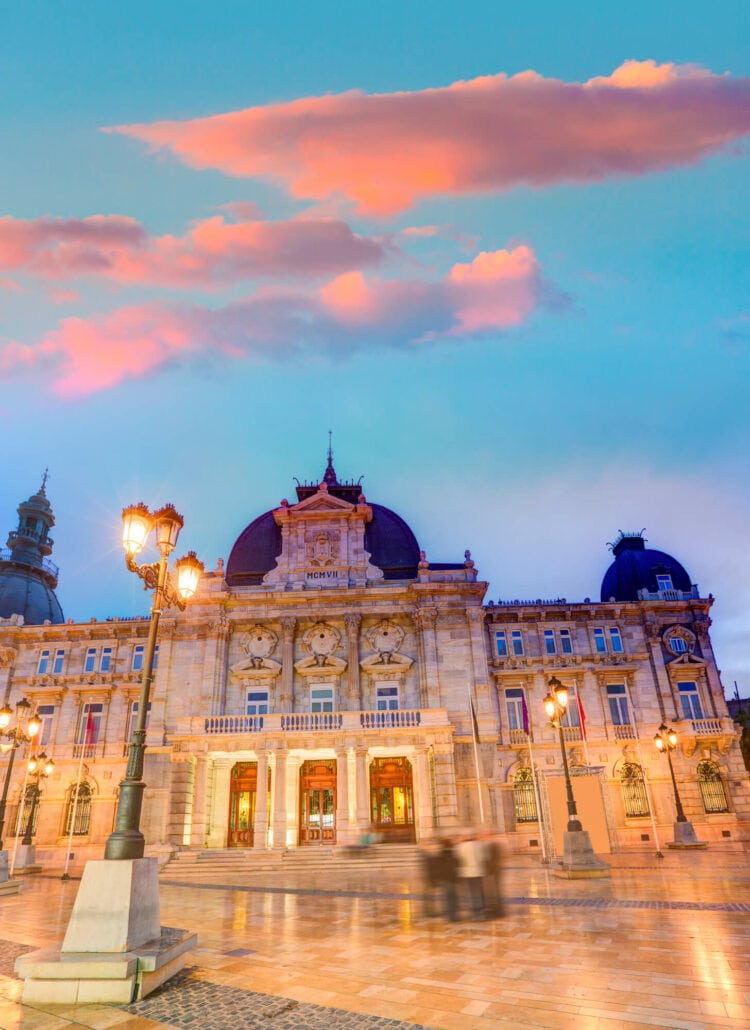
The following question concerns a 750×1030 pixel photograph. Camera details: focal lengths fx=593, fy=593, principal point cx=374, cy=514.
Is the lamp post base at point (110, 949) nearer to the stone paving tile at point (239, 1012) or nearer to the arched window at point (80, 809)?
the stone paving tile at point (239, 1012)

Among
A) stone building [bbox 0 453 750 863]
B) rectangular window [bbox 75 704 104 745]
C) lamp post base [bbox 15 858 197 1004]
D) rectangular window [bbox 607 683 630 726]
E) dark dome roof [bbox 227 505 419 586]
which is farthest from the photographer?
dark dome roof [bbox 227 505 419 586]

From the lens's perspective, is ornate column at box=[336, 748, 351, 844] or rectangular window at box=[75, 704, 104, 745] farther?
rectangular window at box=[75, 704, 104, 745]

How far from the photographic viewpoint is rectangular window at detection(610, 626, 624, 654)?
118 feet

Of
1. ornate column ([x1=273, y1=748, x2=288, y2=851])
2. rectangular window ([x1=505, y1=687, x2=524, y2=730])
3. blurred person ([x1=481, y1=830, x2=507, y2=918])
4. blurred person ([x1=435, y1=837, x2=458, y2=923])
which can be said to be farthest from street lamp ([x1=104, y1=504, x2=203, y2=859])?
rectangular window ([x1=505, y1=687, x2=524, y2=730])

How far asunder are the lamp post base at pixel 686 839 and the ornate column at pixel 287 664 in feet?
65.3

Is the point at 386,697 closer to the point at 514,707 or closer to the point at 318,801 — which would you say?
the point at 318,801

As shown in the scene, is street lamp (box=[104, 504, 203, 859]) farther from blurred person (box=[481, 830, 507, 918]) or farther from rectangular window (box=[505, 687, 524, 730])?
rectangular window (box=[505, 687, 524, 730])

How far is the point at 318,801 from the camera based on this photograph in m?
30.8

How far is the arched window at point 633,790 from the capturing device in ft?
106

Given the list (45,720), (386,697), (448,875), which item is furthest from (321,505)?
(448,875)

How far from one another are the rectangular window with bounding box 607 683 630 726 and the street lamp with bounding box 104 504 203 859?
100 feet

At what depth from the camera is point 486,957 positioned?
337 inches

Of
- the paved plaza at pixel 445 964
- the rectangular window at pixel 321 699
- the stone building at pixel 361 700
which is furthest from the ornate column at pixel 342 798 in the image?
the paved plaza at pixel 445 964

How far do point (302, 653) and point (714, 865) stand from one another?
21.3 meters
